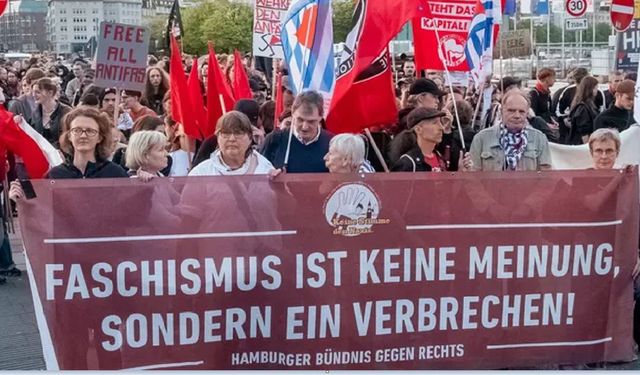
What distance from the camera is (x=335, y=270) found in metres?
4.91

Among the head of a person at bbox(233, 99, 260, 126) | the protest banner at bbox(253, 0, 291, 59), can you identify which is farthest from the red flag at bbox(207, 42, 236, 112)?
the protest banner at bbox(253, 0, 291, 59)

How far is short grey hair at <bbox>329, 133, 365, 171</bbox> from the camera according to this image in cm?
522

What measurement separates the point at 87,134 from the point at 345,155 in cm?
146

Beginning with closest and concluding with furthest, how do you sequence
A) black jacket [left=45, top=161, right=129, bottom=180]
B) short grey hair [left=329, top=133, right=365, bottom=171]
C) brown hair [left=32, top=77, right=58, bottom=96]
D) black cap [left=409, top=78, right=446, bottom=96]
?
1. short grey hair [left=329, top=133, right=365, bottom=171]
2. black jacket [left=45, top=161, right=129, bottom=180]
3. black cap [left=409, top=78, right=446, bottom=96]
4. brown hair [left=32, top=77, right=58, bottom=96]

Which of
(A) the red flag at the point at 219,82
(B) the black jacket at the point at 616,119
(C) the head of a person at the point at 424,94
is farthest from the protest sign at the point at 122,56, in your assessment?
(B) the black jacket at the point at 616,119

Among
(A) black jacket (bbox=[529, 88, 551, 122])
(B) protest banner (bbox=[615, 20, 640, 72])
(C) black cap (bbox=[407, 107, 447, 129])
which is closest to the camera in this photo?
(C) black cap (bbox=[407, 107, 447, 129])

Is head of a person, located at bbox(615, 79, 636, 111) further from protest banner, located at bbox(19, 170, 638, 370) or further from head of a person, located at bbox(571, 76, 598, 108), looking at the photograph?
protest banner, located at bbox(19, 170, 638, 370)

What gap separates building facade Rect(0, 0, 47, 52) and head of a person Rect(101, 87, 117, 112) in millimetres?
83659

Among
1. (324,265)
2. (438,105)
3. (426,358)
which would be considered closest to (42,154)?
(324,265)

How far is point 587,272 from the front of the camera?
5.16 meters

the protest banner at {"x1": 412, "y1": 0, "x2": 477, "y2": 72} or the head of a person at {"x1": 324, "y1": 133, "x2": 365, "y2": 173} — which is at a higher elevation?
the protest banner at {"x1": 412, "y1": 0, "x2": 477, "y2": 72}

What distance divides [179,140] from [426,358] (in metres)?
3.69

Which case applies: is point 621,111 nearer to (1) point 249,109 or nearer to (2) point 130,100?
(1) point 249,109

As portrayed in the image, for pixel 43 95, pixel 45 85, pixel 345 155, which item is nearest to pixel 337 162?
pixel 345 155
